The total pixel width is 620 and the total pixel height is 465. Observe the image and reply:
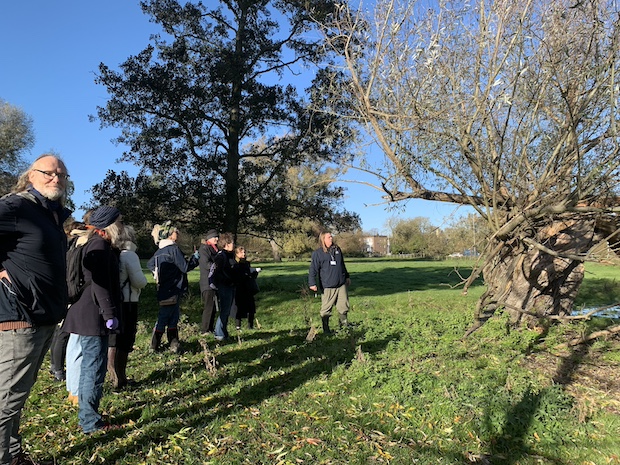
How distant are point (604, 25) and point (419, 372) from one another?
4.44m

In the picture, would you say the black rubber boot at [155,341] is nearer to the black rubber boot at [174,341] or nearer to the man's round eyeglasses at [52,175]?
the black rubber boot at [174,341]

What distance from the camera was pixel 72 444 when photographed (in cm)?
374

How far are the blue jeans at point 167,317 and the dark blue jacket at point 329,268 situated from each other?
8.56ft

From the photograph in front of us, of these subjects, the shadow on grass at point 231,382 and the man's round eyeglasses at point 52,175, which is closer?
the man's round eyeglasses at point 52,175

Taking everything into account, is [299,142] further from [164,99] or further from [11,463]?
[11,463]

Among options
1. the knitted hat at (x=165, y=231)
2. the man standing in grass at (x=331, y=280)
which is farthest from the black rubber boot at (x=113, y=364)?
the man standing in grass at (x=331, y=280)

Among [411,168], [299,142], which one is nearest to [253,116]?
[299,142]

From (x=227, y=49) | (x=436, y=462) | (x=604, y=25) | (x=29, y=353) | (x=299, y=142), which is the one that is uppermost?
(x=227, y=49)

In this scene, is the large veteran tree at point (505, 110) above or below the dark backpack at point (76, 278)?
above

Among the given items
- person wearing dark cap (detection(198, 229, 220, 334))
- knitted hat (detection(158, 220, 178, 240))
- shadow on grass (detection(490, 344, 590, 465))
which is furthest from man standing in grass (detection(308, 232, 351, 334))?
shadow on grass (detection(490, 344, 590, 465))

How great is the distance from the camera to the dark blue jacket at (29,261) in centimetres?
293

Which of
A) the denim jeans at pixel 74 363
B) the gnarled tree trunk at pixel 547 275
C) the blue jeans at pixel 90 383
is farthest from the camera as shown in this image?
the gnarled tree trunk at pixel 547 275

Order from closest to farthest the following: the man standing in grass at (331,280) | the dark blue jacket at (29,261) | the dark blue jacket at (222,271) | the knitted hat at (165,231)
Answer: the dark blue jacket at (29,261)
the knitted hat at (165,231)
the dark blue jacket at (222,271)
the man standing in grass at (331,280)

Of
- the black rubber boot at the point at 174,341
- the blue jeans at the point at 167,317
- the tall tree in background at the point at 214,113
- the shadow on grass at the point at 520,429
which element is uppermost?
the tall tree in background at the point at 214,113
